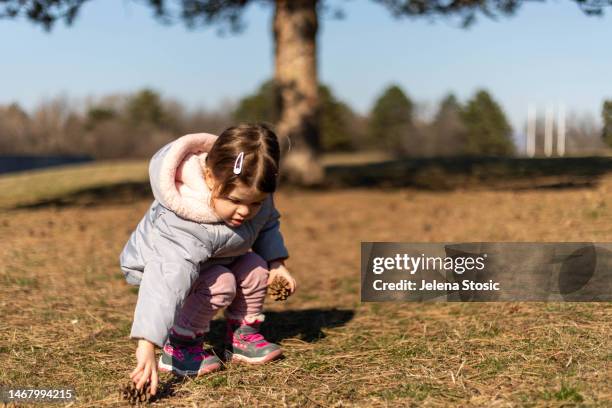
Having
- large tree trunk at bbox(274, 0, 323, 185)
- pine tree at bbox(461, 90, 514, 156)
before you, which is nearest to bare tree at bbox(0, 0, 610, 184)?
large tree trunk at bbox(274, 0, 323, 185)

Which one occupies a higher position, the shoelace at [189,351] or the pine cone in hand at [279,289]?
the pine cone in hand at [279,289]

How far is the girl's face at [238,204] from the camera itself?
9.17ft

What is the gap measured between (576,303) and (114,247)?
466 centimetres

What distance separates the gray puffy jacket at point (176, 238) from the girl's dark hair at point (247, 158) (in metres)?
0.14

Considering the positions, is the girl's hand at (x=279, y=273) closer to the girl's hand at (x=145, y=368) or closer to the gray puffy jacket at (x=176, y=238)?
the gray puffy jacket at (x=176, y=238)

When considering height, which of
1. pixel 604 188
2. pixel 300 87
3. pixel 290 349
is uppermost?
pixel 300 87

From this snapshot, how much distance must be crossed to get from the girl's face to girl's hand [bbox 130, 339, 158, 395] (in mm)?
613

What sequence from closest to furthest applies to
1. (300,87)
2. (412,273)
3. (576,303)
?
1. (576,303)
2. (412,273)
3. (300,87)

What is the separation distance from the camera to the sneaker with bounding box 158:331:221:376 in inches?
120

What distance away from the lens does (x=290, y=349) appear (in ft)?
11.4

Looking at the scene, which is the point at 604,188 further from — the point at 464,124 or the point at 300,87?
the point at 464,124

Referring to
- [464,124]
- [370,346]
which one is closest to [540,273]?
[370,346]

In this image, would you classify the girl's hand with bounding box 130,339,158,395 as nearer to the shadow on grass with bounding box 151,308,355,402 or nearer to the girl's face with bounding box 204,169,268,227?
the girl's face with bounding box 204,169,268,227

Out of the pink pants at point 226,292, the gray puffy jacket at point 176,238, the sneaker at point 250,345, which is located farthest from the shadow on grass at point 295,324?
the gray puffy jacket at point 176,238
